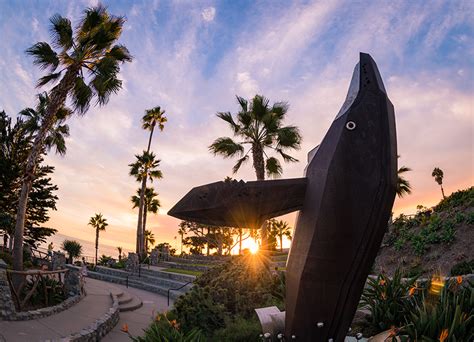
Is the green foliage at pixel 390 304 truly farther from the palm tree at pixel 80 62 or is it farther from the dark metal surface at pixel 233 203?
the palm tree at pixel 80 62

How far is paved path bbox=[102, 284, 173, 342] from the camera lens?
9858 millimetres

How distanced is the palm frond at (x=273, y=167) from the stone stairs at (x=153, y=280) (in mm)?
6822

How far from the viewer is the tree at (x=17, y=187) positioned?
85.7 feet

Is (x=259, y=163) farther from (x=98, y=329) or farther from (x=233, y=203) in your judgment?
(x=233, y=203)

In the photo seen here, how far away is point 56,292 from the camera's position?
1360 centimetres

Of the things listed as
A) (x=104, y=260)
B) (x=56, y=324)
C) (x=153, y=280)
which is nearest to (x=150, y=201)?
(x=104, y=260)

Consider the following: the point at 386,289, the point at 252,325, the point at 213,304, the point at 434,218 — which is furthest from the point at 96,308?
the point at 434,218

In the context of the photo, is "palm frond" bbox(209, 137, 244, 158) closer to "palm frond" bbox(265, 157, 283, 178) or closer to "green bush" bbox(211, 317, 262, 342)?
"palm frond" bbox(265, 157, 283, 178)

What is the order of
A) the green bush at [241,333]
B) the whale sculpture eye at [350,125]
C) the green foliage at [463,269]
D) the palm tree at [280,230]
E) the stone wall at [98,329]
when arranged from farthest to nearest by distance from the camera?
1. the palm tree at [280,230]
2. the green foliage at [463,269]
3. the stone wall at [98,329]
4. the green bush at [241,333]
5. the whale sculpture eye at [350,125]

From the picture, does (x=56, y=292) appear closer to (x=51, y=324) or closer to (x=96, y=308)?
(x=96, y=308)

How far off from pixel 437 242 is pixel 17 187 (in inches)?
1128

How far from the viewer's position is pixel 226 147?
18.0 meters

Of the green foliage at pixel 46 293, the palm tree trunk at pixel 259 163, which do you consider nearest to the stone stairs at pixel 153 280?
the green foliage at pixel 46 293

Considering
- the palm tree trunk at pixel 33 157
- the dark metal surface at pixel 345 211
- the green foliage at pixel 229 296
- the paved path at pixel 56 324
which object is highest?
the palm tree trunk at pixel 33 157
